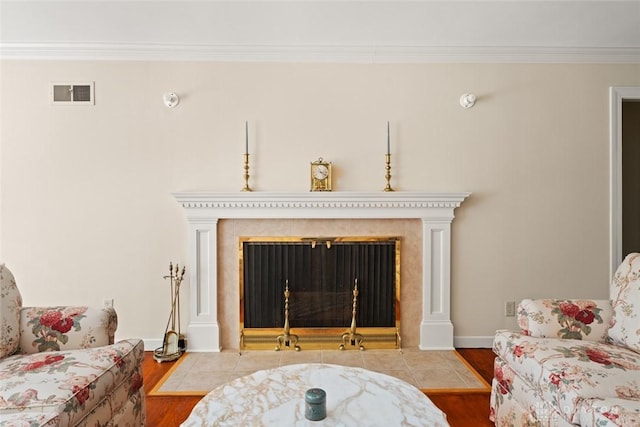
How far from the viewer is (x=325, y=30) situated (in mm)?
2629

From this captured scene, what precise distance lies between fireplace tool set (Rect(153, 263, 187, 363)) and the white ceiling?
1.70 m

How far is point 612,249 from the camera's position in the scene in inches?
115

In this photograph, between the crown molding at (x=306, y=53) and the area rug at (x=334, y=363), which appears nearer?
the area rug at (x=334, y=363)

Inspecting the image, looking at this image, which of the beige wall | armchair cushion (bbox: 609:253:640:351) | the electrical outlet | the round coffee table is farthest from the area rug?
the round coffee table

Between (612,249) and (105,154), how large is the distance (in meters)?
4.07

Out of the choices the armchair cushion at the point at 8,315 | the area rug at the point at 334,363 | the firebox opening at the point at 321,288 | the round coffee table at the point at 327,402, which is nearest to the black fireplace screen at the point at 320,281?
the firebox opening at the point at 321,288

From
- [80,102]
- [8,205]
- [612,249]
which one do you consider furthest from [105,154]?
[612,249]

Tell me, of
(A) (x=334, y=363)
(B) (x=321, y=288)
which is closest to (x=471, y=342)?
(A) (x=334, y=363)

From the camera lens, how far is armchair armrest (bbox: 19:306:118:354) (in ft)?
5.67

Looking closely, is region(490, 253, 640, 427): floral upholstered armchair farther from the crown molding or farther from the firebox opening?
the crown molding

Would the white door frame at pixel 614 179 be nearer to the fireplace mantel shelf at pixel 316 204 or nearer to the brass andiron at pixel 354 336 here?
the fireplace mantel shelf at pixel 316 204

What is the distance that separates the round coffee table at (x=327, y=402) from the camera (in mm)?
1211

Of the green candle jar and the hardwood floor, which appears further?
the hardwood floor

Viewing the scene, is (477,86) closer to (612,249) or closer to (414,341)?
(612,249)
